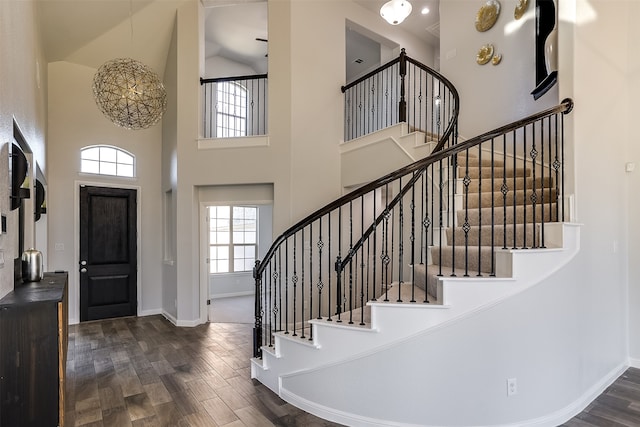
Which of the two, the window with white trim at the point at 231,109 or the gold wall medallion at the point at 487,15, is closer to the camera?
the gold wall medallion at the point at 487,15

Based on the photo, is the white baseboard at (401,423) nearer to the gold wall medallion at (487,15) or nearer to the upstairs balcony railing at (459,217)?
the upstairs balcony railing at (459,217)

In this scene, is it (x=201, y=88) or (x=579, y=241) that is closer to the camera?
(x=579, y=241)

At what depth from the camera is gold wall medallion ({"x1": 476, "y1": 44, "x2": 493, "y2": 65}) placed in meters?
4.64

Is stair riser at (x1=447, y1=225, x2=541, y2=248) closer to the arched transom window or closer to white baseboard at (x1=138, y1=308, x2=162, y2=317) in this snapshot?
white baseboard at (x1=138, y1=308, x2=162, y2=317)

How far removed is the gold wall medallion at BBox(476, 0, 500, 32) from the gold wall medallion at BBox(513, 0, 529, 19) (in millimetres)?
280

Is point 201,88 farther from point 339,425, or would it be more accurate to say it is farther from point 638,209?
point 638,209

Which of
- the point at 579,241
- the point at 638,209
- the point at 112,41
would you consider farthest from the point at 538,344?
the point at 112,41

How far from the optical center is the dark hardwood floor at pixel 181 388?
2.72 metres

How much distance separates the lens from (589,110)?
277 centimetres

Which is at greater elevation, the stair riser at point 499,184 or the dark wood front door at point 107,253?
the stair riser at point 499,184

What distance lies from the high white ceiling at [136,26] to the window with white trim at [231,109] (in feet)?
3.21

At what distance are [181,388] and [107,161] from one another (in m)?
4.32

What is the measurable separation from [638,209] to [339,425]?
365 centimetres

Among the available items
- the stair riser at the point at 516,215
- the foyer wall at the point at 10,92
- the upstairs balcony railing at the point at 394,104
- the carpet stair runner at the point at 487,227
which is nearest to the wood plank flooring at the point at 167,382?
the foyer wall at the point at 10,92
